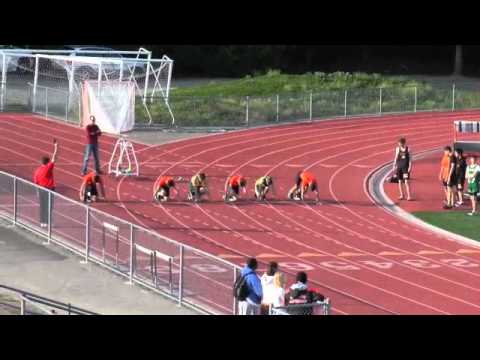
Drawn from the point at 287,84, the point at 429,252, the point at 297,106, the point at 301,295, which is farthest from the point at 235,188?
the point at 287,84

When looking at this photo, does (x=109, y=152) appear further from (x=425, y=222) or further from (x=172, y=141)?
(x=425, y=222)

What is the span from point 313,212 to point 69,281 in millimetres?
9450

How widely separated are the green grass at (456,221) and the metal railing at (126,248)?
8.60 m

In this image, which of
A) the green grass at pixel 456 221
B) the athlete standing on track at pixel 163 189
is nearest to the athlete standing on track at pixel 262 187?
the athlete standing on track at pixel 163 189

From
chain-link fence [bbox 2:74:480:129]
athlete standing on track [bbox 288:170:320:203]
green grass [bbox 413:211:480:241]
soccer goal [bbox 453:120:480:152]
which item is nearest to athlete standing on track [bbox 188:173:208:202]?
athlete standing on track [bbox 288:170:320:203]

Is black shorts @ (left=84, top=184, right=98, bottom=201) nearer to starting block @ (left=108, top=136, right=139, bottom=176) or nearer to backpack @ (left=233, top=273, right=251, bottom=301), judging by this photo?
starting block @ (left=108, top=136, right=139, bottom=176)

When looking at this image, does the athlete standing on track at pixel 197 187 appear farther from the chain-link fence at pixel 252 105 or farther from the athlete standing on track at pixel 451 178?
the chain-link fence at pixel 252 105

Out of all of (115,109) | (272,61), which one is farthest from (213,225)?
(272,61)

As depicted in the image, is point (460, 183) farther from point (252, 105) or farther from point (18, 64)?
point (18, 64)

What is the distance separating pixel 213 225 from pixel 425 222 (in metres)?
4.71

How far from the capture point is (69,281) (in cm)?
1878

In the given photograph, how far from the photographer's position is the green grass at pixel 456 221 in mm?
25469

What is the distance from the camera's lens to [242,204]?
90.7 ft

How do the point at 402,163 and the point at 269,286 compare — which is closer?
the point at 269,286
